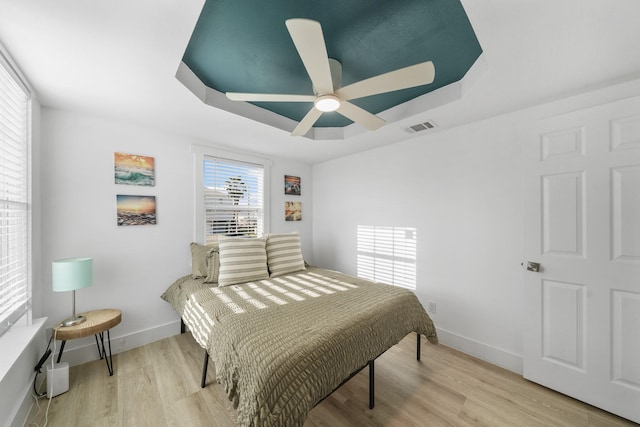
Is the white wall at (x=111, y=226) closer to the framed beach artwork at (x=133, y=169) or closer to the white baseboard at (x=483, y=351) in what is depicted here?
the framed beach artwork at (x=133, y=169)

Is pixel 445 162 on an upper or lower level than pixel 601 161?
upper

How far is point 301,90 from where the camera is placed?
2.09 m

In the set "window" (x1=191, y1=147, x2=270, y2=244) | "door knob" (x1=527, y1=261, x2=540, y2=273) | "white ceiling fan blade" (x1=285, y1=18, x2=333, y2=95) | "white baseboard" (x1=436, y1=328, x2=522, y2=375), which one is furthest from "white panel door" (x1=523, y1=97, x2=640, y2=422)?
"window" (x1=191, y1=147, x2=270, y2=244)

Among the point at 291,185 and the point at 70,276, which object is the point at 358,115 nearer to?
the point at 291,185

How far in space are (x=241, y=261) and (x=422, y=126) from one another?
7.91 ft

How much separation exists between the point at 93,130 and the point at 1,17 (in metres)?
1.31

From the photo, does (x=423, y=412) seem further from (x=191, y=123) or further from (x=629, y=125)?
(x=191, y=123)

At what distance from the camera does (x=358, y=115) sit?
180 cm

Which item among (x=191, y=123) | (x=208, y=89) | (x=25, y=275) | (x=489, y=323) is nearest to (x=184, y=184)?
(x=191, y=123)

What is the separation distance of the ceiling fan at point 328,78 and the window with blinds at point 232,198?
1.74m

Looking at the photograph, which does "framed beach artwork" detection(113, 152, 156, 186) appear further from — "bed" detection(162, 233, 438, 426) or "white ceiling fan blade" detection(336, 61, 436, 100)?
"white ceiling fan blade" detection(336, 61, 436, 100)

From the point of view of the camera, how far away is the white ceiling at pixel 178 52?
1.11m

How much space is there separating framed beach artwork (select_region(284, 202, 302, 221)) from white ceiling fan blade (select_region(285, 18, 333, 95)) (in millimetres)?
2571

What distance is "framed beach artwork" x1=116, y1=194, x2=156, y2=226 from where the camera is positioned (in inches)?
93.9
